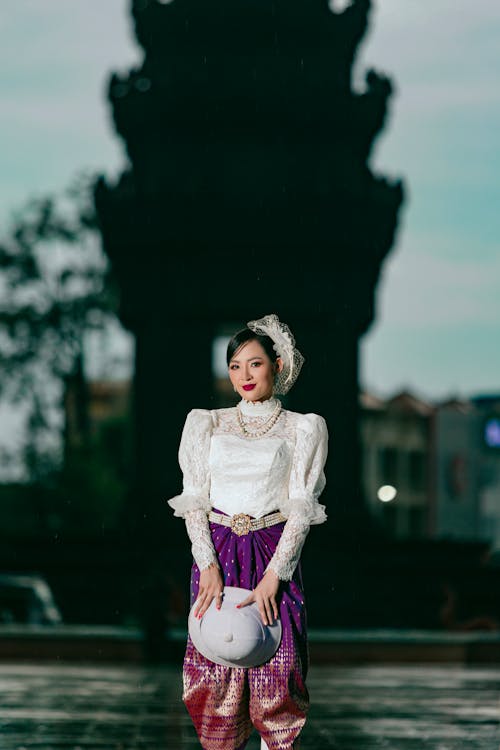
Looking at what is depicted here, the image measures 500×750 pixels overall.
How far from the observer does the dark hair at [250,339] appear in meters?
5.32

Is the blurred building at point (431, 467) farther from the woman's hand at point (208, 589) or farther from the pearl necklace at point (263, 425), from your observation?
the woman's hand at point (208, 589)

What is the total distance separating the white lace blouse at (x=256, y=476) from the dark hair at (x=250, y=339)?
0.22 metres

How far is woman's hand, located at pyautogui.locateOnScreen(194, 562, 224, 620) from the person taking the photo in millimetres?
5047

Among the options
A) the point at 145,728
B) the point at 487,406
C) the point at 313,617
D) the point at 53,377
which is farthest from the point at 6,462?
the point at 145,728

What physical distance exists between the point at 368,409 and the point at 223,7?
50.9 metres

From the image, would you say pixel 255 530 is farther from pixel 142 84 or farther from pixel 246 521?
pixel 142 84

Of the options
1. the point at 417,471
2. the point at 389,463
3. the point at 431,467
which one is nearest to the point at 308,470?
the point at 389,463

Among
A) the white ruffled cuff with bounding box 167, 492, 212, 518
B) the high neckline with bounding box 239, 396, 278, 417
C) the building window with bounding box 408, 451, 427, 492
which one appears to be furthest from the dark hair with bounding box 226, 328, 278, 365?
the building window with bounding box 408, 451, 427, 492

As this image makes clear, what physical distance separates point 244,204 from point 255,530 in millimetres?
24931

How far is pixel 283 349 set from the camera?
535 cm

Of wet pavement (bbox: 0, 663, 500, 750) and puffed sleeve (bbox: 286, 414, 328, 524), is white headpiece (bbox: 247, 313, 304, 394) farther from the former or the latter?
wet pavement (bbox: 0, 663, 500, 750)

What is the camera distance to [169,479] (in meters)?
28.1

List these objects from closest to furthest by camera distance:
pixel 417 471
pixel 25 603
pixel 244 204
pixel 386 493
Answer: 1. pixel 25 603
2. pixel 244 204
3. pixel 386 493
4. pixel 417 471

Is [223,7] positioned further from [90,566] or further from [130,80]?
[90,566]
